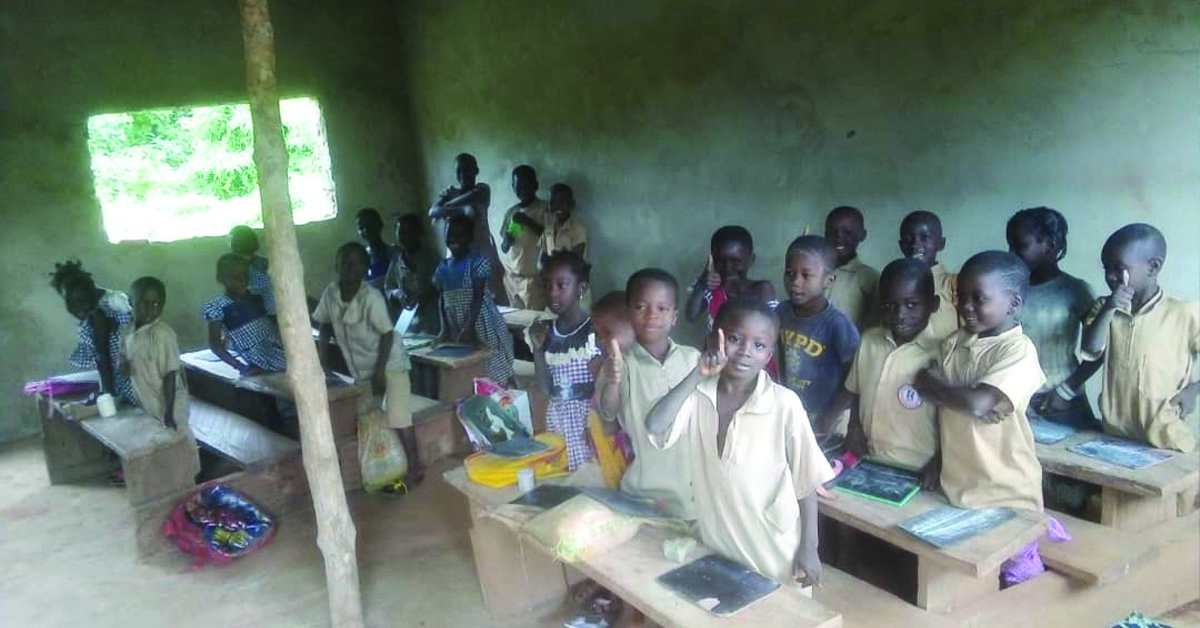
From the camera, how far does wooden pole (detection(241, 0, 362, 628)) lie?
329 centimetres

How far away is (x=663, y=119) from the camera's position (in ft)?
21.5

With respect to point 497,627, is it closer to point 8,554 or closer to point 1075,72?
point 8,554

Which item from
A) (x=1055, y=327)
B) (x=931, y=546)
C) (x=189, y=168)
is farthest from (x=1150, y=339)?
(x=189, y=168)

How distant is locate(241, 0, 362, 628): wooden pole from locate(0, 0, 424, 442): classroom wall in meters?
5.02

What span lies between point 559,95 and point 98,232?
3.96 meters

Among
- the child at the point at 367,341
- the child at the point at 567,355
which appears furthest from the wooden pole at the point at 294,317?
the child at the point at 367,341

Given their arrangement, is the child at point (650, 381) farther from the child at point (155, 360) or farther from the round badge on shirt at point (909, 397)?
the child at point (155, 360)

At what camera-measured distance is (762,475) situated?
262cm

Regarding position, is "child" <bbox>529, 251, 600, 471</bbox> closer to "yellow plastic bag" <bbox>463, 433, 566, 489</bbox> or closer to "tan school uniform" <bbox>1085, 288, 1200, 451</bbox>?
"yellow plastic bag" <bbox>463, 433, 566, 489</bbox>

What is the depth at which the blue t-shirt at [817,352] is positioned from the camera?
3.43 metres

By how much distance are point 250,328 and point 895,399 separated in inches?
162

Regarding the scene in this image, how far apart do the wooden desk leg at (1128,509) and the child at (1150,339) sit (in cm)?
22

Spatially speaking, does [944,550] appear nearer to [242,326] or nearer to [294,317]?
[294,317]

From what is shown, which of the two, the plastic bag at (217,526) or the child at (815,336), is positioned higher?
the child at (815,336)
